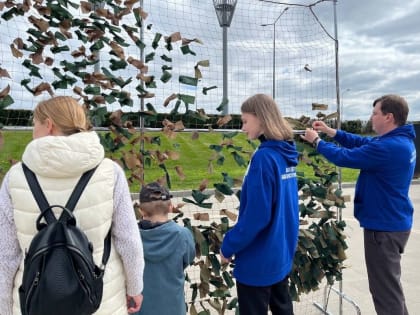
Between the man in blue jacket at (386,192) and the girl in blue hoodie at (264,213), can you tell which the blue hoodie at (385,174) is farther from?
the girl in blue hoodie at (264,213)

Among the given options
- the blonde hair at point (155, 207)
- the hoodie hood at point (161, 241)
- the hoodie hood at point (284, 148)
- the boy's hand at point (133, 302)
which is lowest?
the boy's hand at point (133, 302)

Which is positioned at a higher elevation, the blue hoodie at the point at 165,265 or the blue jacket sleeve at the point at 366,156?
the blue jacket sleeve at the point at 366,156

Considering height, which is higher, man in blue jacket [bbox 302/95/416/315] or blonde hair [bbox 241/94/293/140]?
blonde hair [bbox 241/94/293/140]

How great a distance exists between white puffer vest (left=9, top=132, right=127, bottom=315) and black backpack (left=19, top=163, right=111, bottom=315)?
5cm

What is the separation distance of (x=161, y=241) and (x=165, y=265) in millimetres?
160

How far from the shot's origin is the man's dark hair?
2.80 metres

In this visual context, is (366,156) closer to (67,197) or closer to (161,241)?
(161,241)

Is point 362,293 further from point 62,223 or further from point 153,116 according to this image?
point 62,223

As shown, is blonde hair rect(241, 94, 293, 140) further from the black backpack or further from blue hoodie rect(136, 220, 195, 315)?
the black backpack

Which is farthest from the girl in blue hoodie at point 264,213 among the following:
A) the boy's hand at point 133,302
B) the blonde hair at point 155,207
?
the boy's hand at point 133,302

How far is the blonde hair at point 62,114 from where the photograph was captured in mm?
1636

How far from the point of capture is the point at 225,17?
3033 millimetres

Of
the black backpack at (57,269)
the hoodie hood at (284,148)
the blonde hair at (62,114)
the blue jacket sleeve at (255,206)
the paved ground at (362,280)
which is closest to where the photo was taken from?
the black backpack at (57,269)

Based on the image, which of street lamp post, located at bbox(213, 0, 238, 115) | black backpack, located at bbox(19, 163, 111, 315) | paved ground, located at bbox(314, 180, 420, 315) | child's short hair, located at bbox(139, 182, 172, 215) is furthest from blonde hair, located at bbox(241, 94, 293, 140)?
paved ground, located at bbox(314, 180, 420, 315)
